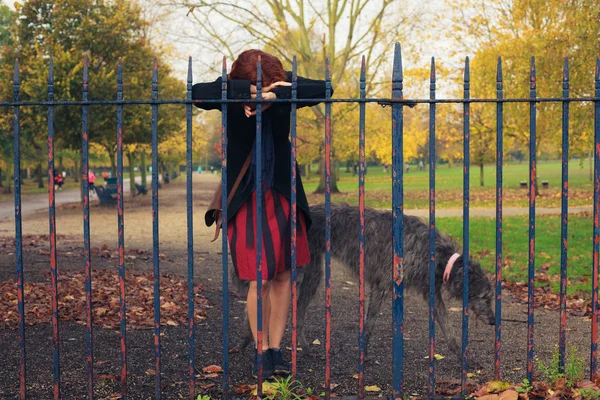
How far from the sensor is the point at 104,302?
7043mm

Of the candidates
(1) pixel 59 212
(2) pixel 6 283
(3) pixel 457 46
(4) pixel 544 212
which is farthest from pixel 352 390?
(3) pixel 457 46

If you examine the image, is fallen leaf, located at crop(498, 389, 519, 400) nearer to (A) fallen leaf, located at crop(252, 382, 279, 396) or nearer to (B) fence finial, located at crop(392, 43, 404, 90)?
(A) fallen leaf, located at crop(252, 382, 279, 396)

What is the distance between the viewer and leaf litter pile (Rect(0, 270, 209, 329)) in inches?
249

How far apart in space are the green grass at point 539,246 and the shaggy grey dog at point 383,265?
3956 millimetres

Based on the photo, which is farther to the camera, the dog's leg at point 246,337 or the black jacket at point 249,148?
the dog's leg at point 246,337

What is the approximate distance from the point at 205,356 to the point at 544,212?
55.2 ft

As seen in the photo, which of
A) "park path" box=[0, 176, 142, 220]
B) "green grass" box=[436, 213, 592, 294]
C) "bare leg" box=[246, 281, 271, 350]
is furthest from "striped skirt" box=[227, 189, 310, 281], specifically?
"park path" box=[0, 176, 142, 220]

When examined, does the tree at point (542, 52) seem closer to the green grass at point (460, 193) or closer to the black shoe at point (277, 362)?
the green grass at point (460, 193)

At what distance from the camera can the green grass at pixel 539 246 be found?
9.75 m

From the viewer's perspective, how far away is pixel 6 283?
7.78 m

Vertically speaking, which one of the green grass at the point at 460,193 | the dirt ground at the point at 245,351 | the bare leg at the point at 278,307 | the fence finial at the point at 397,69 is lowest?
the dirt ground at the point at 245,351

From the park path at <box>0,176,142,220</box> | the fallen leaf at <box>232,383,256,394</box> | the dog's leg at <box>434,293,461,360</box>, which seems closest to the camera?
the fallen leaf at <box>232,383,256,394</box>

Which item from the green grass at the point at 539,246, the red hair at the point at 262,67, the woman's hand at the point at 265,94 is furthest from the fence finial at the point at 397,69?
the green grass at the point at 539,246

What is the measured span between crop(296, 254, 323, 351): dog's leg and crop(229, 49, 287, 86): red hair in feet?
5.66
